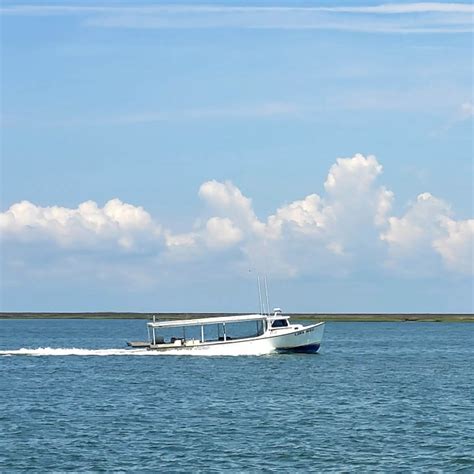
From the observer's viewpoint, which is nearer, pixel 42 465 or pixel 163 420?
pixel 42 465

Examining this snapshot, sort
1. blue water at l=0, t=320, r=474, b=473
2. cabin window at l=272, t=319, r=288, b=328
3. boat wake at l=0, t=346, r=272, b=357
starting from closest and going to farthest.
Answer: blue water at l=0, t=320, r=474, b=473
cabin window at l=272, t=319, r=288, b=328
boat wake at l=0, t=346, r=272, b=357

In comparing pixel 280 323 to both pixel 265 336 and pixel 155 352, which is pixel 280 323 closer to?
pixel 265 336

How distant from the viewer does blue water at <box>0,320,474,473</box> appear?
46656 millimetres

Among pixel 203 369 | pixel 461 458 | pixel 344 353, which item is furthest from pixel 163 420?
pixel 344 353

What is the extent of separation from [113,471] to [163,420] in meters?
14.9

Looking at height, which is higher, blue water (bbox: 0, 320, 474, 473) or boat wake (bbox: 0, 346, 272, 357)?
boat wake (bbox: 0, 346, 272, 357)

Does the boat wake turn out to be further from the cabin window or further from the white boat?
the cabin window

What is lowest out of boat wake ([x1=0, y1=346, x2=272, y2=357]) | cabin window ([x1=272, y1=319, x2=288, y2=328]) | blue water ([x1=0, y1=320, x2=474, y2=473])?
blue water ([x1=0, y1=320, x2=474, y2=473])

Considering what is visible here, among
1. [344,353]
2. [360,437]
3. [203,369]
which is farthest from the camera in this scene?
[344,353]

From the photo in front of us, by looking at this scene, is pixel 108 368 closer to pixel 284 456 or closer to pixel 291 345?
pixel 291 345

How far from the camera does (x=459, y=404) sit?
222ft

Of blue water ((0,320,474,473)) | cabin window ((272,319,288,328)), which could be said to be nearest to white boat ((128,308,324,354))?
cabin window ((272,319,288,328))

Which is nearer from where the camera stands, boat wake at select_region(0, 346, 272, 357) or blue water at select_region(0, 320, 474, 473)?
blue water at select_region(0, 320, 474, 473)

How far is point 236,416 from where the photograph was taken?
6078cm
